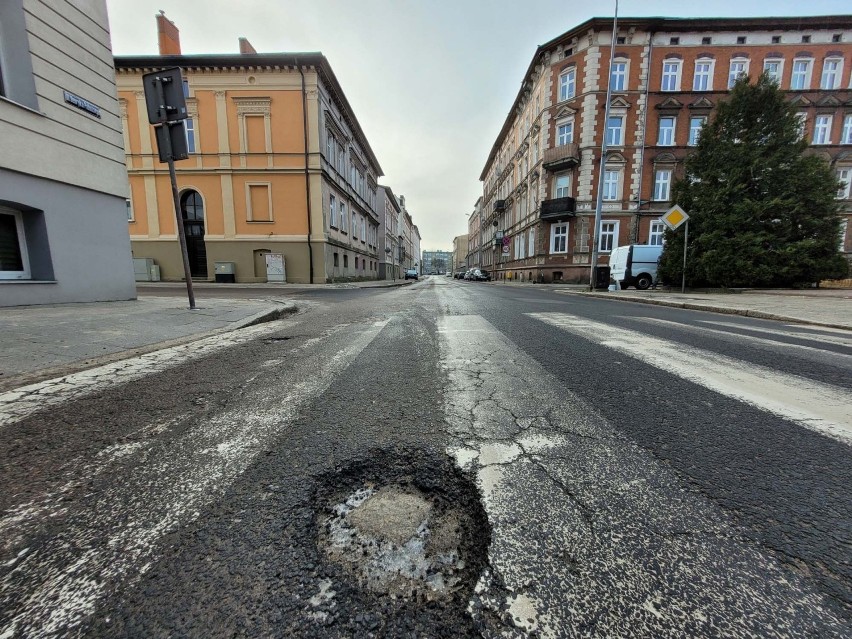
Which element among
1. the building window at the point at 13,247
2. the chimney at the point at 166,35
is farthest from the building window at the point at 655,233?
the chimney at the point at 166,35

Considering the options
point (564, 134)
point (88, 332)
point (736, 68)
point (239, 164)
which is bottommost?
point (88, 332)

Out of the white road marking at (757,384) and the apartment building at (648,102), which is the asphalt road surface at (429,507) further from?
the apartment building at (648,102)

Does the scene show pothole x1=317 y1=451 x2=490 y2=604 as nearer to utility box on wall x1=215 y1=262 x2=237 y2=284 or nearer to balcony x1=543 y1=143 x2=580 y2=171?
utility box on wall x1=215 y1=262 x2=237 y2=284

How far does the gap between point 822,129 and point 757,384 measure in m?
37.4

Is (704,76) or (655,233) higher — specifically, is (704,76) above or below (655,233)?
above

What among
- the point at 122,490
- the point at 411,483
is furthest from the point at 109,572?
the point at 411,483

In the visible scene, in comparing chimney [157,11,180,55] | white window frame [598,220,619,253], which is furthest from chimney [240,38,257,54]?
white window frame [598,220,619,253]

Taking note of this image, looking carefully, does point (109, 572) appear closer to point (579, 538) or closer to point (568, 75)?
point (579, 538)

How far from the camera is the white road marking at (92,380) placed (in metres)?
2.41

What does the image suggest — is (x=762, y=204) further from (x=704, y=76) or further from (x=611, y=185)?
(x=704, y=76)

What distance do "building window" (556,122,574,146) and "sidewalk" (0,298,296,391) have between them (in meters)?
25.9

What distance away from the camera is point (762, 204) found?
13672 mm

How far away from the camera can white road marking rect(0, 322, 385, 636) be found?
96cm

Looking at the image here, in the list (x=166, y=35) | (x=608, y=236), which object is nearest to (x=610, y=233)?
(x=608, y=236)
